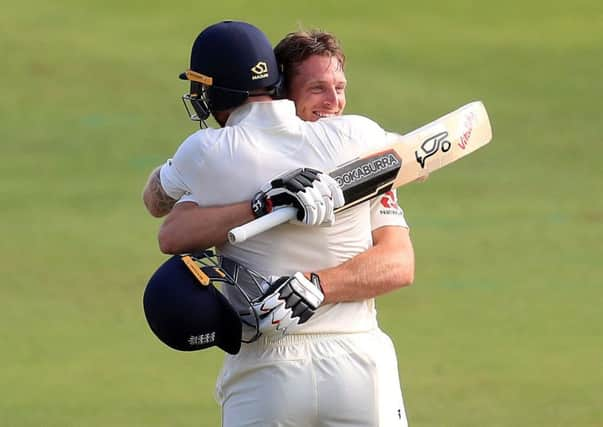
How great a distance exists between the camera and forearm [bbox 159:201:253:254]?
13.3 ft

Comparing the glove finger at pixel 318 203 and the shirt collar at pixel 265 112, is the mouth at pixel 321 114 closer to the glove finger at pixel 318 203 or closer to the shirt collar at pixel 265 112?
the shirt collar at pixel 265 112

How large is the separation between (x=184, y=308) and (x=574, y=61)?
14.7 meters

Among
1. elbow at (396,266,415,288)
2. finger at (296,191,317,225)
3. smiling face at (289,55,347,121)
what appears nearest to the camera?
finger at (296,191,317,225)

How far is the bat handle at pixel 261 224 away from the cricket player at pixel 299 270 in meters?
0.10

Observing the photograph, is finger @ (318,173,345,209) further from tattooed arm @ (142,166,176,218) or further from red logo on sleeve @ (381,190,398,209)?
tattooed arm @ (142,166,176,218)

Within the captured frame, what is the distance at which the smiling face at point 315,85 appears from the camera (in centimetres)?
449

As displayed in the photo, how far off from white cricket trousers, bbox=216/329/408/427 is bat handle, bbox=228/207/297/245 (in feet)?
1.13

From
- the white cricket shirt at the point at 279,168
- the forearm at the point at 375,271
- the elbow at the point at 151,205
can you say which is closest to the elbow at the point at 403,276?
the forearm at the point at 375,271

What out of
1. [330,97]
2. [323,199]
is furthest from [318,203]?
[330,97]

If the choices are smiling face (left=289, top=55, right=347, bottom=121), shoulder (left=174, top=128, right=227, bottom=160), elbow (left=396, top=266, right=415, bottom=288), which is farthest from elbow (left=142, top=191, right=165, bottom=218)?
elbow (left=396, top=266, right=415, bottom=288)

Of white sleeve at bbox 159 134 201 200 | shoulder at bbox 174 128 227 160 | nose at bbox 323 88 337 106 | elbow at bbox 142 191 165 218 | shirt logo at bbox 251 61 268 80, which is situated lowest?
elbow at bbox 142 191 165 218

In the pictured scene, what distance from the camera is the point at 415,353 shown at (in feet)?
29.1

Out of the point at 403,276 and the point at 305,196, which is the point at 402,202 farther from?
the point at 305,196

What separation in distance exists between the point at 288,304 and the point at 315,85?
85 centimetres
